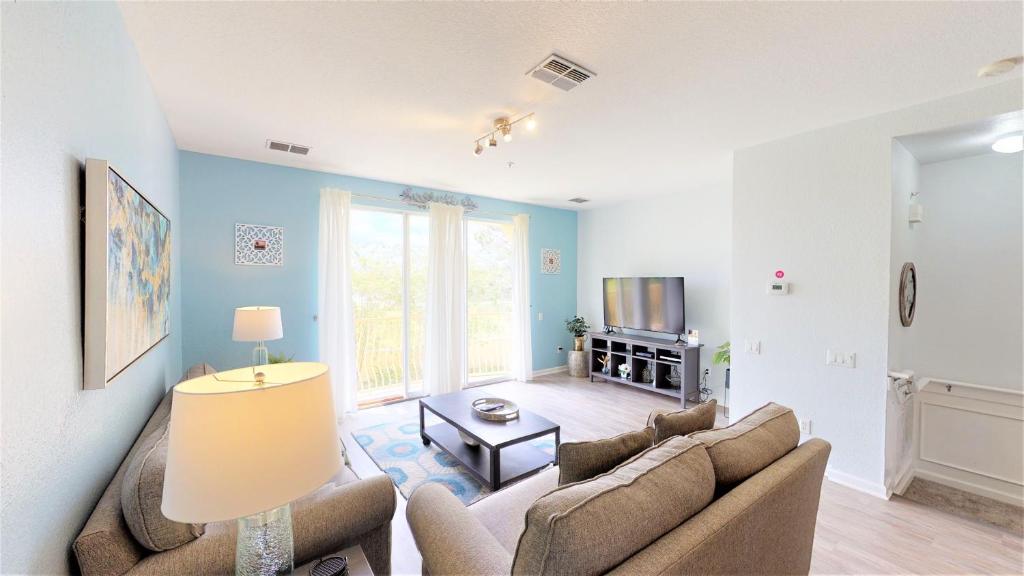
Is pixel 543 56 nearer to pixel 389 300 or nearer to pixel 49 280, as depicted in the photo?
pixel 49 280

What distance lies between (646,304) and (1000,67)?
341cm

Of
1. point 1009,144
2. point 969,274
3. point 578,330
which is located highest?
point 1009,144

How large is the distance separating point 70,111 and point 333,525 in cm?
147

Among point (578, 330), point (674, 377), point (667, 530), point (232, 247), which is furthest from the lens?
point (578, 330)

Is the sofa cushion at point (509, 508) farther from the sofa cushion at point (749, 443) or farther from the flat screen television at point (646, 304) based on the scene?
the flat screen television at point (646, 304)

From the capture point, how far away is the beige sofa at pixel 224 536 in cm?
105

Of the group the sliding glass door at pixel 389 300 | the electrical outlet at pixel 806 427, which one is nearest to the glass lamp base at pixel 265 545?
the electrical outlet at pixel 806 427

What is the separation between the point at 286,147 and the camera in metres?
3.29

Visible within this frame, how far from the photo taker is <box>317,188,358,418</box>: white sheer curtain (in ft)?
13.1

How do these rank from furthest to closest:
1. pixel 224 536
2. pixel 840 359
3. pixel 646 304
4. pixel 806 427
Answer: pixel 646 304 < pixel 806 427 < pixel 840 359 < pixel 224 536

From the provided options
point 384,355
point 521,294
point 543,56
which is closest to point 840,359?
point 543,56

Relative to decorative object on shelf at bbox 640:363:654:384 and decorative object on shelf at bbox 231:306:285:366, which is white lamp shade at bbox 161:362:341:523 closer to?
decorative object on shelf at bbox 231:306:285:366

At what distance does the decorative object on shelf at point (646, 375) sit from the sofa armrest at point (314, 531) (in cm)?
419


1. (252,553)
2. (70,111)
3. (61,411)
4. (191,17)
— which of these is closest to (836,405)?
(252,553)
